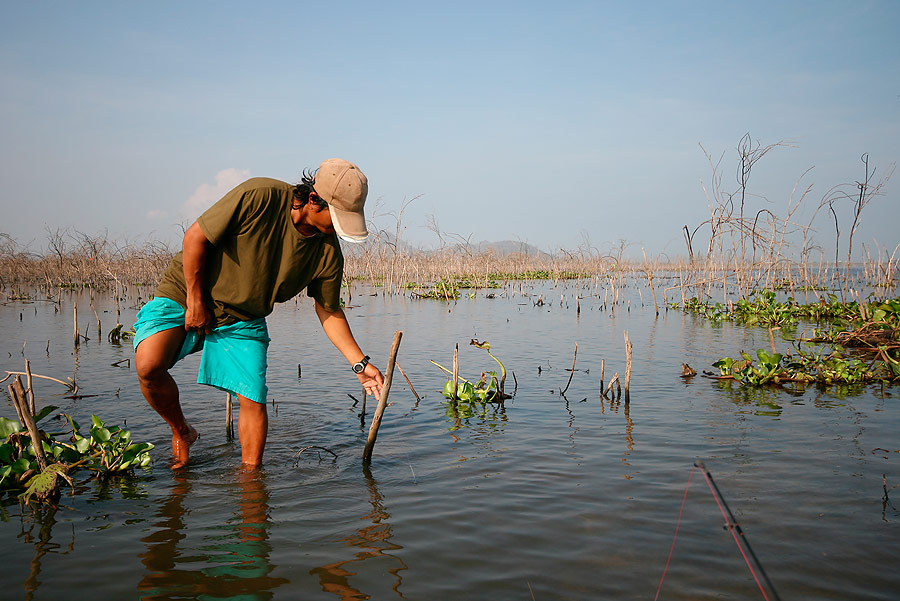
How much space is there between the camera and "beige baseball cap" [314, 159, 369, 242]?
2891 millimetres

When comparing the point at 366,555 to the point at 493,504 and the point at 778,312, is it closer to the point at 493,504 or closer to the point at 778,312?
the point at 493,504

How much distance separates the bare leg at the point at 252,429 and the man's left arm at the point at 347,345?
525 mm

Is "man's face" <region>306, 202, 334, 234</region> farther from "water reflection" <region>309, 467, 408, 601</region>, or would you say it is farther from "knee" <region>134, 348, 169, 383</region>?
"water reflection" <region>309, 467, 408, 601</region>

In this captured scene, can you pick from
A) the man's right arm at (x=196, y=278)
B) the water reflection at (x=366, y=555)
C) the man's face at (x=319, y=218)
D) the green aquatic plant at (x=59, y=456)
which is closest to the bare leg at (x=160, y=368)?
the man's right arm at (x=196, y=278)

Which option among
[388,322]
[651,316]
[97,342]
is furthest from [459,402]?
[651,316]

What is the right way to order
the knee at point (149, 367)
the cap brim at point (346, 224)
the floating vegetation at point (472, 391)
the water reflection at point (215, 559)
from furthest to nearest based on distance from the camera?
1. the floating vegetation at point (472, 391)
2. the knee at point (149, 367)
3. the cap brim at point (346, 224)
4. the water reflection at point (215, 559)

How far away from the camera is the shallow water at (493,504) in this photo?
7.47 feet

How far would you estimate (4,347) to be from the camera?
26.9 ft

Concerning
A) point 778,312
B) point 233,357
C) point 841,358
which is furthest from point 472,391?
point 778,312

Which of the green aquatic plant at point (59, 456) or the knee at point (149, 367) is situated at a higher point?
the knee at point (149, 367)

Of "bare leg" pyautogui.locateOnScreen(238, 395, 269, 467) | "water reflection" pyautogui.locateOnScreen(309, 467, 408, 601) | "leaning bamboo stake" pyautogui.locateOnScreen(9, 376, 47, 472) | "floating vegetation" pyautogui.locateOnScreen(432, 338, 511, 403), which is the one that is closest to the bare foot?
"bare leg" pyautogui.locateOnScreen(238, 395, 269, 467)

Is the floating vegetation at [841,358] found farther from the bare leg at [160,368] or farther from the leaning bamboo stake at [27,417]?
the leaning bamboo stake at [27,417]

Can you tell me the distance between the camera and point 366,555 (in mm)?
2459

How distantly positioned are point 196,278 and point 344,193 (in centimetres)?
83
